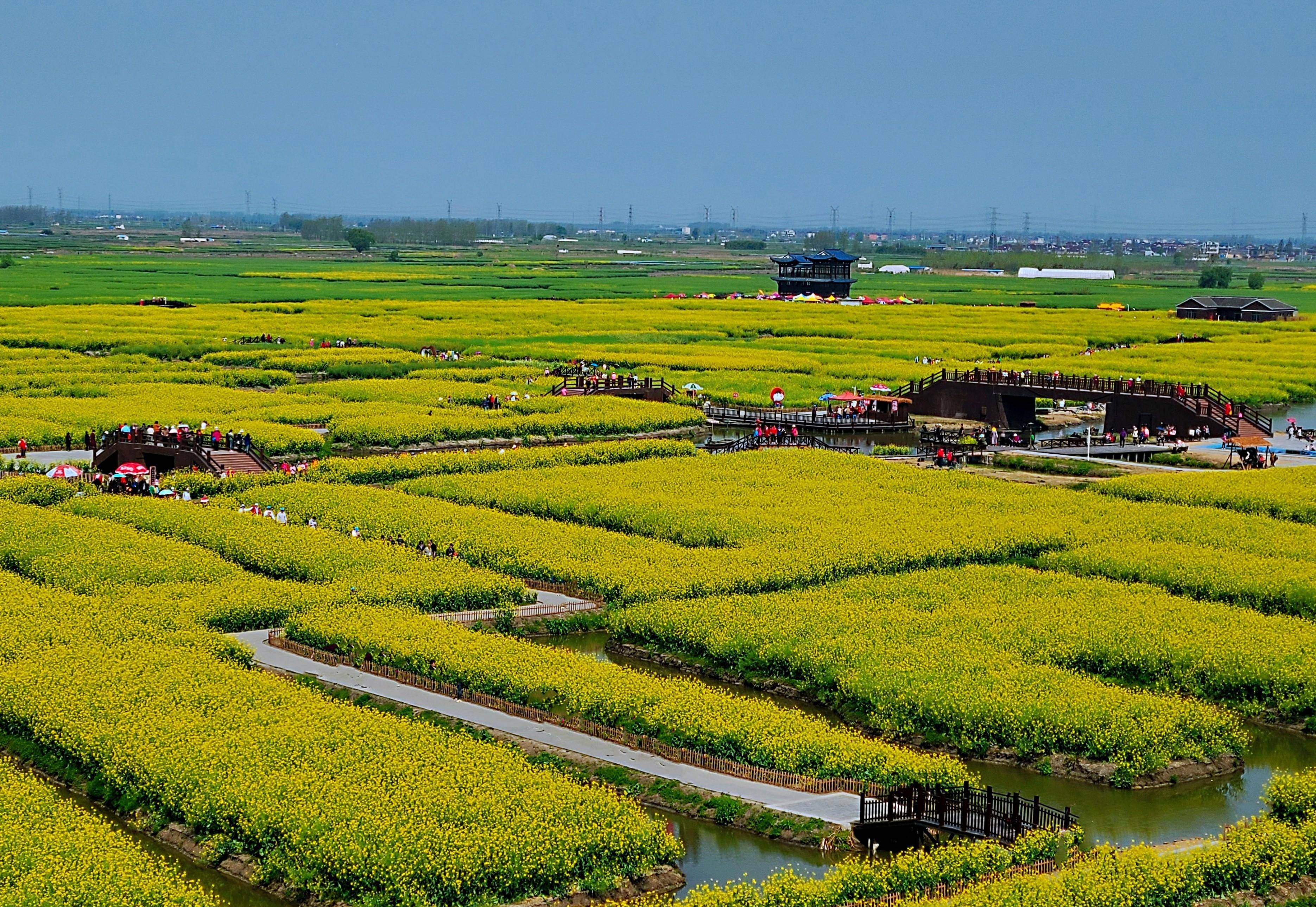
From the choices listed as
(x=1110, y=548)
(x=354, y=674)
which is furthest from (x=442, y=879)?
(x=1110, y=548)

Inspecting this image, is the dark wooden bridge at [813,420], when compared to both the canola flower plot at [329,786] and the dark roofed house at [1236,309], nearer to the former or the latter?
the canola flower plot at [329,786]

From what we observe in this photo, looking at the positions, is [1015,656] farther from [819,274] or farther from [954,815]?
[819,274]

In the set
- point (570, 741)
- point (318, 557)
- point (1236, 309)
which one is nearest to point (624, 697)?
point (570, 741)

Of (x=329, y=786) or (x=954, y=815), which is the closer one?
(x=329, y=786)

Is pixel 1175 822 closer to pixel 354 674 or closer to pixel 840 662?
pixel 840 662

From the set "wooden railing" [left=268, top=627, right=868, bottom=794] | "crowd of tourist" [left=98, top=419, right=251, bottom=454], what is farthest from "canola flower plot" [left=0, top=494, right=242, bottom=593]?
"crowd of tourist" [left=98, top=419, right=251, bottom=454]
